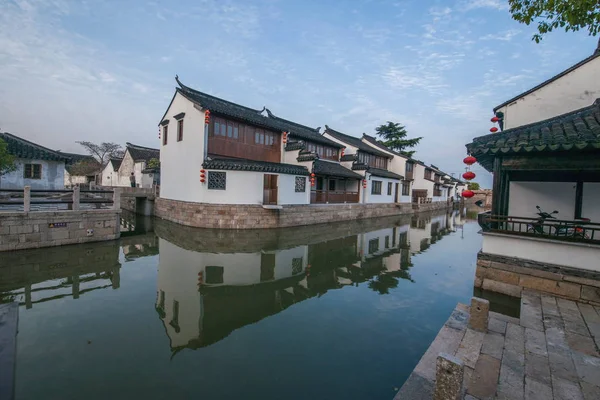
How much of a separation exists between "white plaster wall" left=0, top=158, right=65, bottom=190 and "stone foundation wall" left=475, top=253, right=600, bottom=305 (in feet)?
67.3

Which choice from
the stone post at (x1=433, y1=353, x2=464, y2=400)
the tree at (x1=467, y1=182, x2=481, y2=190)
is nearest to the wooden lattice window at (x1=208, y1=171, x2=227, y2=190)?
the stone post at (x1=433, y1=353, x2=464, y2=400)

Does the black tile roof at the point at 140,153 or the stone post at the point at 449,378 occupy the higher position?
the black tile roof at the point at 140,153

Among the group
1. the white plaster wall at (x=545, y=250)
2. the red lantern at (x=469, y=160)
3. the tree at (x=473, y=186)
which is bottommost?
the white plaster wall at (x=545, y=250)

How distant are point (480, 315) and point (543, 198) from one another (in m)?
6.49

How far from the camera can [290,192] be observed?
1686 centimetres

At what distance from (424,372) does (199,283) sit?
5616 mm

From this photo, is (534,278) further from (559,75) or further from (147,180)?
(147,180)

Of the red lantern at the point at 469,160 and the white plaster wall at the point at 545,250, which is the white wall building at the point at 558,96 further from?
the white plaster wall at the point at 545,250

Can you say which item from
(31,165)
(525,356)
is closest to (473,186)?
(525,356)

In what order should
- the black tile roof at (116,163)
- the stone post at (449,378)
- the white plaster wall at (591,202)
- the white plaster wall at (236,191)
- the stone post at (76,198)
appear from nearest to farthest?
1. the stone post at (449,378)
2. the white plaster wall at (591,202)
3. the stone post at (76,198)
4. the white plaster wall at (236,191)
5. the black tile roof at (116,163)

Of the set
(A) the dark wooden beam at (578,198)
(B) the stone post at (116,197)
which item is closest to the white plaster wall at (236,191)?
(B) the stone post at (116,197)

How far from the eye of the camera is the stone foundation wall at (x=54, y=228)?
29.2 ft

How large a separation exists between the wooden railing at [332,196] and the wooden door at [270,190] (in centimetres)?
359

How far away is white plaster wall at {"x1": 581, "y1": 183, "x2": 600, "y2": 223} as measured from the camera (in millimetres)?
7555
